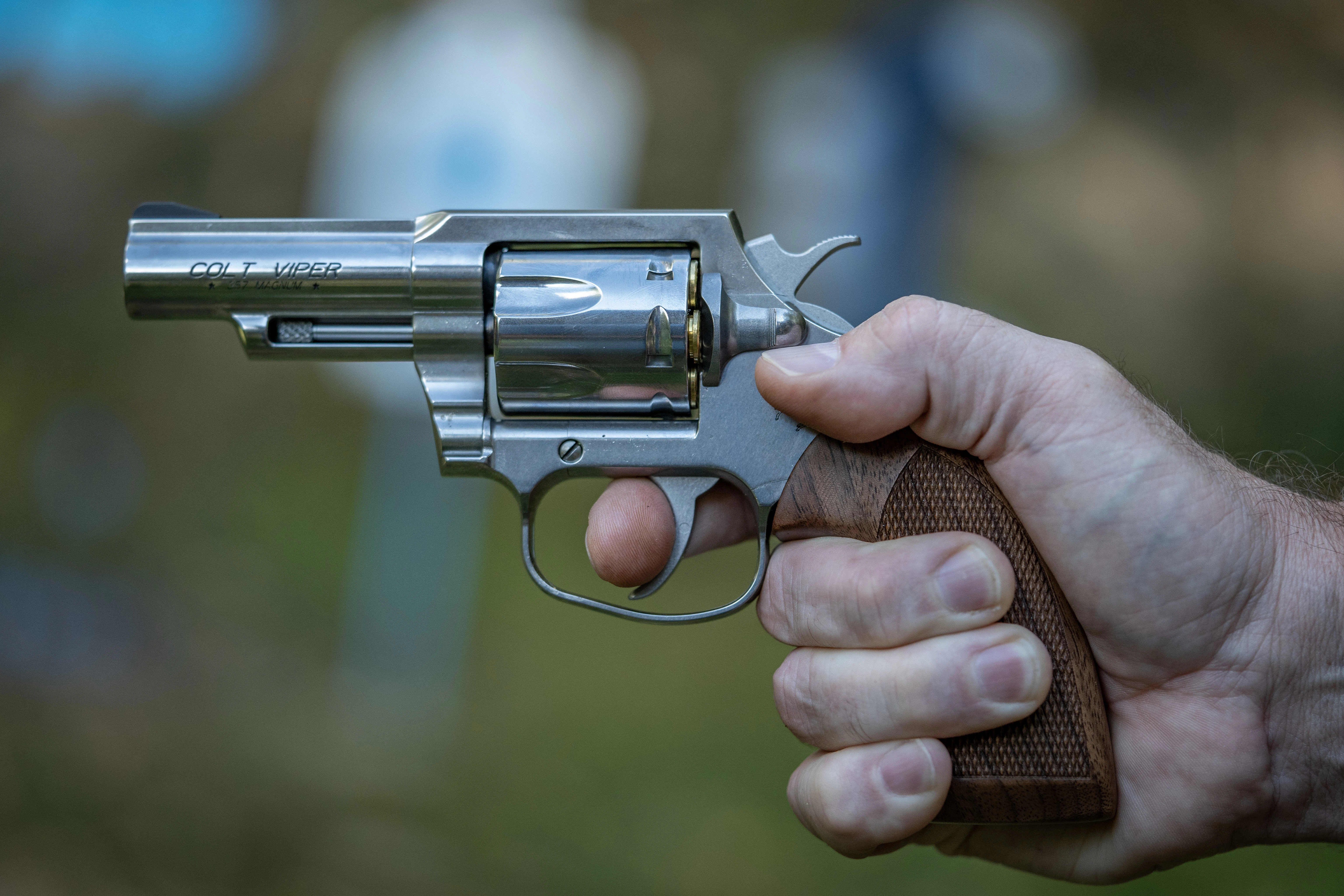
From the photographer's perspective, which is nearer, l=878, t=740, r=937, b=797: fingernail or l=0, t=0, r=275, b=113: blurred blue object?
l=878, t=740, r=937, b=797: fingernail

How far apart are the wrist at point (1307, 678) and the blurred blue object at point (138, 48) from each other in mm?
2935

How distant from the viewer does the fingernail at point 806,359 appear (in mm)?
965

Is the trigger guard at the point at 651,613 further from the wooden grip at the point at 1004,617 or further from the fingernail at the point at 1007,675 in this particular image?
the fingernail at the point at 1007,675

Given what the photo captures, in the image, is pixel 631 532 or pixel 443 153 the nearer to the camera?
pixel 631 532

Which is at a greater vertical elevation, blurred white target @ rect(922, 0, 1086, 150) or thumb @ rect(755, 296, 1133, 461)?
blurred white target @ rect(922, 0, 1086, 150)

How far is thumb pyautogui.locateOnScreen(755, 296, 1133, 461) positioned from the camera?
928mm

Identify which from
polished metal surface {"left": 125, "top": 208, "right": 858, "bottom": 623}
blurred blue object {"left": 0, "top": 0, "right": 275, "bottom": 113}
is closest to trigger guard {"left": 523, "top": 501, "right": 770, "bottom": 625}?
polished metal surface {"left": 125, "top": 208, "right": 858, "bottom": 623}

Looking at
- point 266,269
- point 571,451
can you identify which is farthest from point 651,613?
point 266,269

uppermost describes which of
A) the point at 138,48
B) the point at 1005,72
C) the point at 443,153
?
the point at 1005,72

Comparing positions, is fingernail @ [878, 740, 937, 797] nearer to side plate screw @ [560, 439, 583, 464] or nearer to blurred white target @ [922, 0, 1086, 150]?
side plate screw @ [560, 439, 583, 464]

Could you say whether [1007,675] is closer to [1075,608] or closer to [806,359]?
[1075,608]

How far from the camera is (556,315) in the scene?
1037mm

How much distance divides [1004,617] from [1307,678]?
364mm

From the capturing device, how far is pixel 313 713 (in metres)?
2.24
